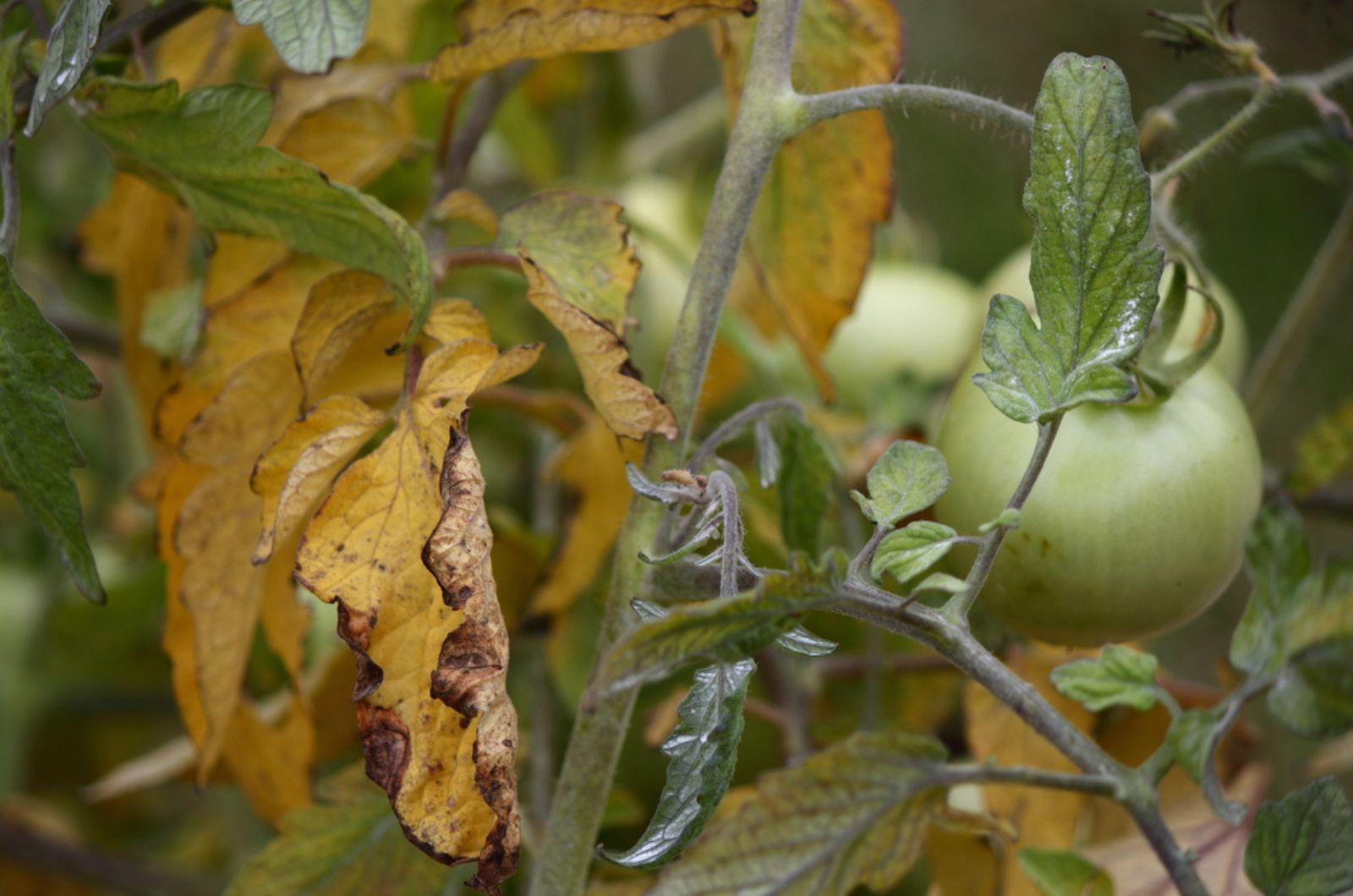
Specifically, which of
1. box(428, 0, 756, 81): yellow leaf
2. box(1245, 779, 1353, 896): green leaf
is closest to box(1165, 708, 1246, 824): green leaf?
box(1245, 779, 1353, 896): green leaf

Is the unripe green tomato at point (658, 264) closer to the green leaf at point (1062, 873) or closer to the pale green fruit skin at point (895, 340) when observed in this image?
the pale green fruit skin at point (895, 340)

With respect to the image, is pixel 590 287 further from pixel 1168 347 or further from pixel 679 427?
pixel 1168 347

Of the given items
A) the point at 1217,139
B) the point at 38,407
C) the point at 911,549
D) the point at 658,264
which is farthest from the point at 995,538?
the point at 658,264

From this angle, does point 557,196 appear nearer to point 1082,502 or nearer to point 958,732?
point 1082,502

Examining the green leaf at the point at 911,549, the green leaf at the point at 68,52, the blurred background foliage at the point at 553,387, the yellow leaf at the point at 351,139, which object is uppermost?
the green leaf at the point at 68,52

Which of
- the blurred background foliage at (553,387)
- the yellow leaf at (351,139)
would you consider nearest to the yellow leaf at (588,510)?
the blurred background foliage at (553,387)
